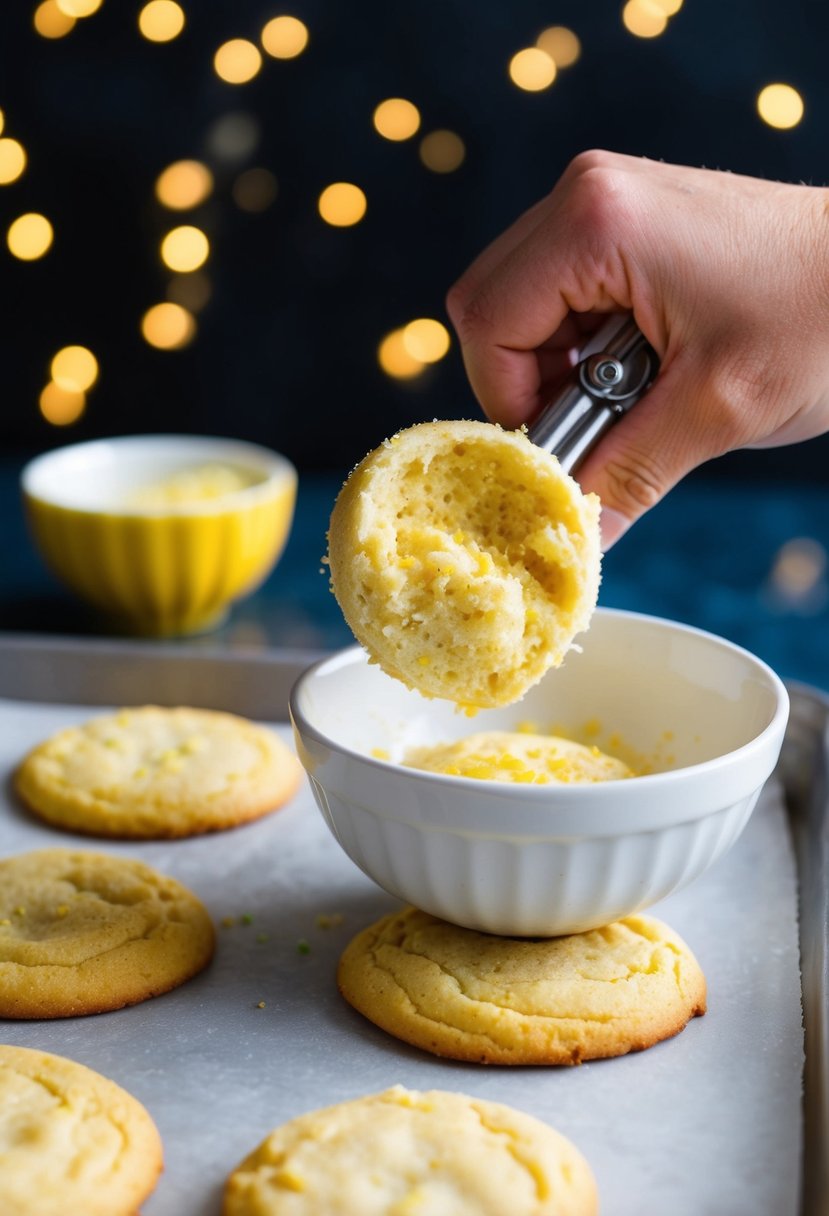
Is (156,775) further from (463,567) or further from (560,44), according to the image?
(560,44)

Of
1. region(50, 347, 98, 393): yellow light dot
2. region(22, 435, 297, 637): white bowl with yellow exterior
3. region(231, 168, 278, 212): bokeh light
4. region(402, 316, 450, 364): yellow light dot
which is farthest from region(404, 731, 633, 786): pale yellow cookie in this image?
region(50, 347, 98, 393): yellow light dot

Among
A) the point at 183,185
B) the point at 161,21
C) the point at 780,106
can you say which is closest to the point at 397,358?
the point at 183,185

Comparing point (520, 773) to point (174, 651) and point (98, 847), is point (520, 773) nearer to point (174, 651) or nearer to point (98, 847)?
point (98, 847)

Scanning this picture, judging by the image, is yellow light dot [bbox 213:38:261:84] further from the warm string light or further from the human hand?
the human hand

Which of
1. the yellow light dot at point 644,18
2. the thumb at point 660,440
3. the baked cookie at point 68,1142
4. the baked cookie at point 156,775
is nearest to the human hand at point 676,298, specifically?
the thumb at point 660,440

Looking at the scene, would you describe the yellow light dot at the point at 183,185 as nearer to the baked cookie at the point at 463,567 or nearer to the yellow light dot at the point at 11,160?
the yellow light dot at the point at 11,160
